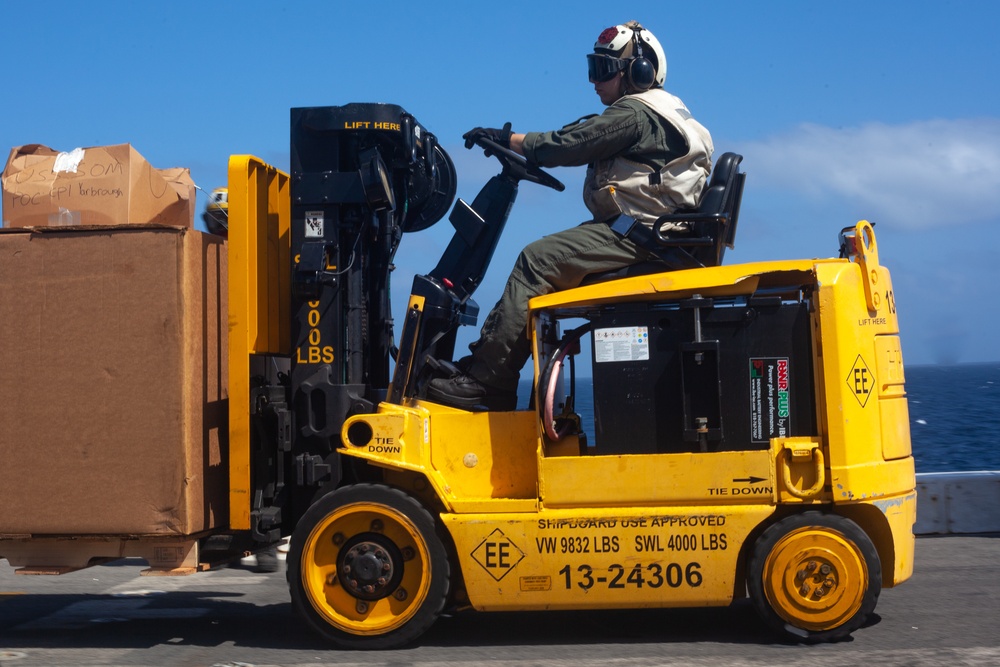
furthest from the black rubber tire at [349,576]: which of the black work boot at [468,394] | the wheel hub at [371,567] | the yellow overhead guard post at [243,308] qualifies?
the black work boot at [468,394]

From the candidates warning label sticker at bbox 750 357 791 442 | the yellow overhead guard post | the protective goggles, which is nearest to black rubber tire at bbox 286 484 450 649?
the yellow overhead guard post

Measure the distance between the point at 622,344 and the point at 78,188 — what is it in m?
3.15

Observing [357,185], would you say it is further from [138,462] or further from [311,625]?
[311,625]

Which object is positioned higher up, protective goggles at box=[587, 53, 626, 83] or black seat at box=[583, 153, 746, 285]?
protective goggles at box=[587, 53, 626, 83]

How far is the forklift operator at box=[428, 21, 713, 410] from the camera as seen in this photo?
20.5ft

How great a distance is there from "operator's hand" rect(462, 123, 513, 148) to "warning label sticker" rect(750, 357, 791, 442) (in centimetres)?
203

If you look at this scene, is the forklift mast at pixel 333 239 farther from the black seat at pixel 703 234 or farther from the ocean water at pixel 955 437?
the ocean water at pixel 955 437

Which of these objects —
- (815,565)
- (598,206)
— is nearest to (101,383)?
(598,206)

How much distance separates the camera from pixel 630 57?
6609 mm

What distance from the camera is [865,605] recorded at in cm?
567

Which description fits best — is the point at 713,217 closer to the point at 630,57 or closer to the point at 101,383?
the point at 630,57

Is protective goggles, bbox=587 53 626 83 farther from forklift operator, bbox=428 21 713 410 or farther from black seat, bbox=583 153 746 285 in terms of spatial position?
black seat, bbox=583 153 746 285

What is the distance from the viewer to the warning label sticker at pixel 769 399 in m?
5.71

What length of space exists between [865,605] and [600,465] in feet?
5.00
